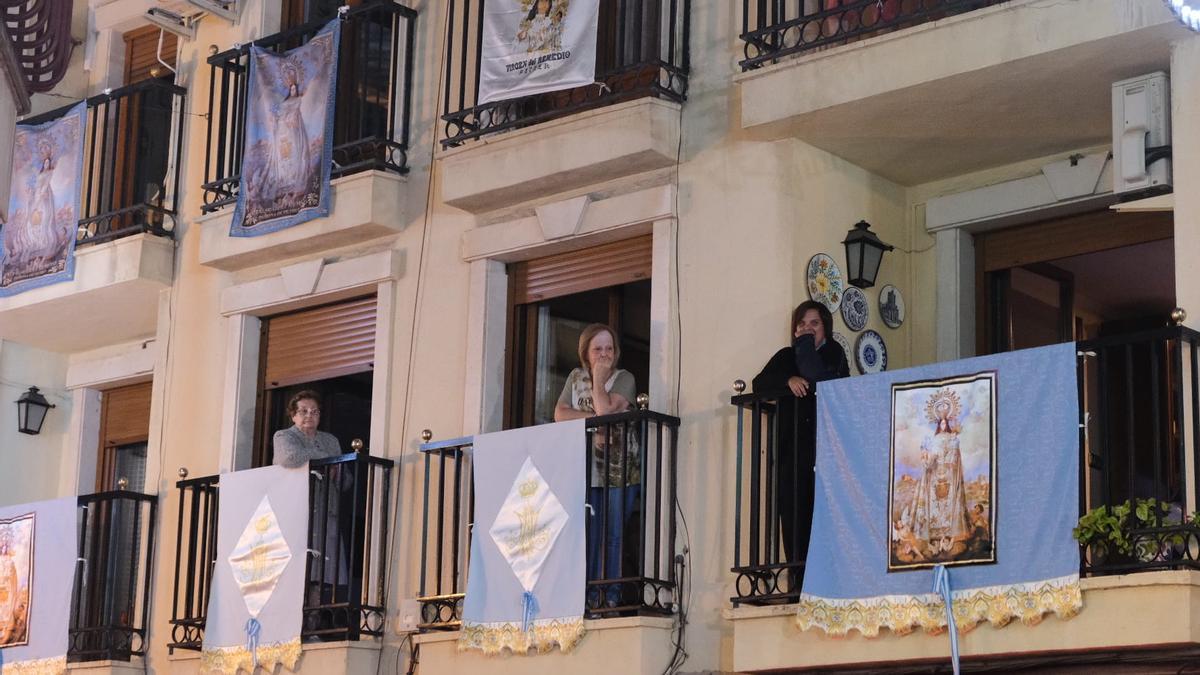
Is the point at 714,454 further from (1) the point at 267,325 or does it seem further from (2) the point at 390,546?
(1) the point at 267,325

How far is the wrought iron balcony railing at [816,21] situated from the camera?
11.2 m

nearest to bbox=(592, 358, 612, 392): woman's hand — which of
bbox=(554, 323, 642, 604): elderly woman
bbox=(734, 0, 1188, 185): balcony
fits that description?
bbox=(554, 323, 642, 604): elderly woman

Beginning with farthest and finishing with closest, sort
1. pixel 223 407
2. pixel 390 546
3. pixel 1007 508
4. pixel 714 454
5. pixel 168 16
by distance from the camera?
pixel 168 16
pixel 223 407
pixel 390 546
pixel 714 454
pixel 1007 508

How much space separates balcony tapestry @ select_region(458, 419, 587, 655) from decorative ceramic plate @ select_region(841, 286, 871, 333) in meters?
1.61

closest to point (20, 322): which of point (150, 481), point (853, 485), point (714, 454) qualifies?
point (150, 481)

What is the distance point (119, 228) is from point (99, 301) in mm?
559

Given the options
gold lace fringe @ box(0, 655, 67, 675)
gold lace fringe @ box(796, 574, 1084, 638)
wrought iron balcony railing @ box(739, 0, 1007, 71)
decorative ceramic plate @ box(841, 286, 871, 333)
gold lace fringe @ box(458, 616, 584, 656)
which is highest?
wrought iron balcony railing @ box(739, 0, 1007, 71)

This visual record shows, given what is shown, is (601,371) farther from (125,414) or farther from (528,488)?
(125,414)

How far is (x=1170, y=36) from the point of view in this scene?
1023 centimetres

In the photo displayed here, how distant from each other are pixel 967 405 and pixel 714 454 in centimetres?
182

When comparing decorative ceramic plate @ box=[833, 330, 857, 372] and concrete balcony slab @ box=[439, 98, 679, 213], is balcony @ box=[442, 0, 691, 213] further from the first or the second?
decorative ceramic plate @ box=[833, 330, 857, 372]

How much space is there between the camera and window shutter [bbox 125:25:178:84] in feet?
53.1

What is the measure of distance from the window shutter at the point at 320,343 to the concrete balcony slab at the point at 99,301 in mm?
1090

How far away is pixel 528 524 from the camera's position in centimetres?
1176
